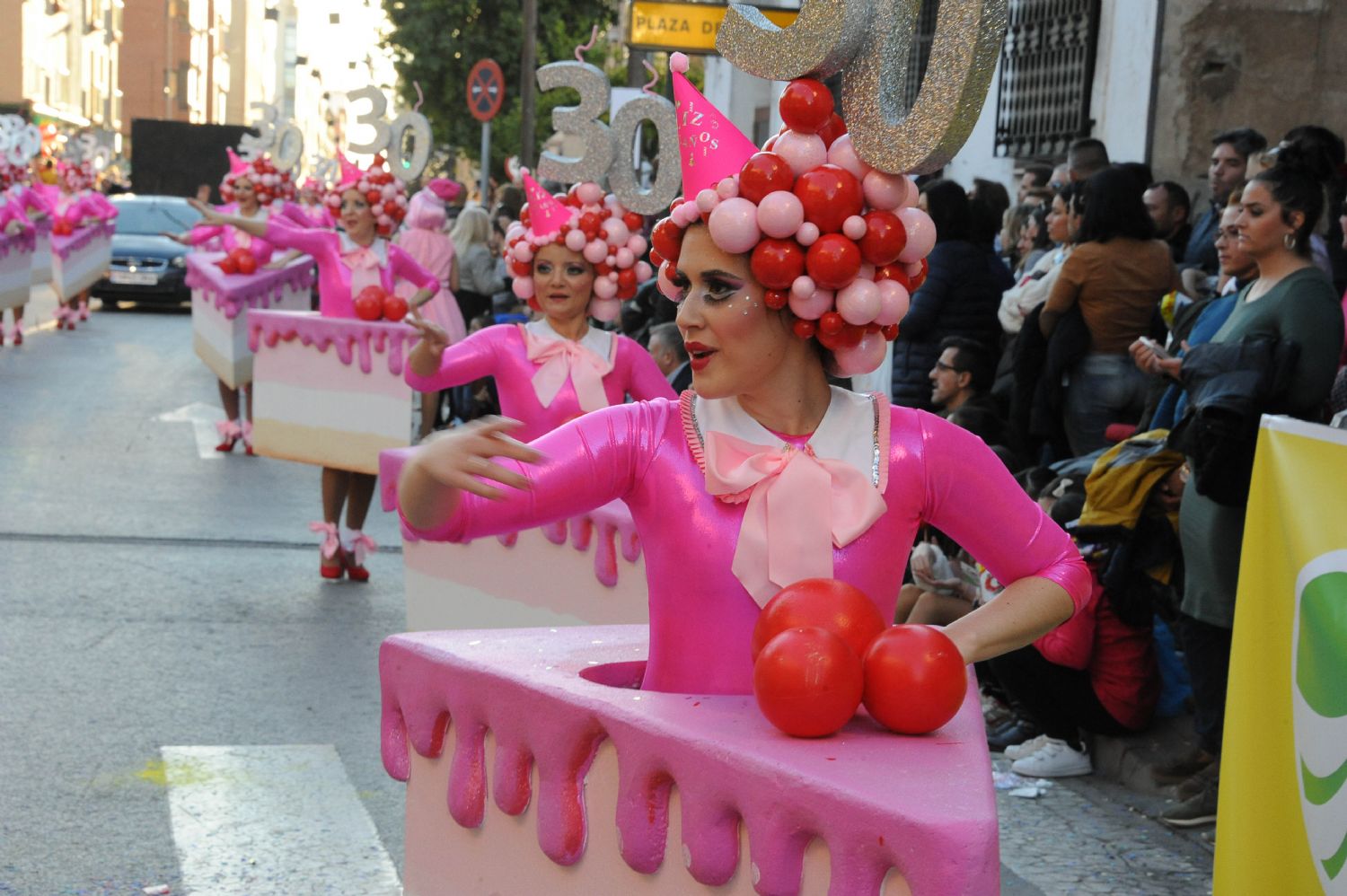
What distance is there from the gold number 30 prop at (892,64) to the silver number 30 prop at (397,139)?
7.66 m

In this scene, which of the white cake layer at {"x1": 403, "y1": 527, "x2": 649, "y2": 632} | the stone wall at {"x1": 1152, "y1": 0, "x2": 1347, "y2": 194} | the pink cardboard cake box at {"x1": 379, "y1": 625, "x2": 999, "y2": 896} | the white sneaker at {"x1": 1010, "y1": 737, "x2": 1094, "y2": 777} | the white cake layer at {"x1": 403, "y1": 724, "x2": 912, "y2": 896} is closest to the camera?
the pink cardboard cake box at {"x1": 379, "y1": 625, "x2": 999, "y2": 896}

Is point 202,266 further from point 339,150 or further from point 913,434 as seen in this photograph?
point 913,434

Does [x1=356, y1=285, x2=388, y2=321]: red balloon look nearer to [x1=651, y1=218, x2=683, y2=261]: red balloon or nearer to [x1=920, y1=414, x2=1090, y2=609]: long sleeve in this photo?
[x1=651, y1=218, x2=683, y2=261]: red balloon

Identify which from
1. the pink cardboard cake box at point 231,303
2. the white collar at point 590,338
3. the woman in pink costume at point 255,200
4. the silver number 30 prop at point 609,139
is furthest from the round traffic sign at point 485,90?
the white collar at point 590,338

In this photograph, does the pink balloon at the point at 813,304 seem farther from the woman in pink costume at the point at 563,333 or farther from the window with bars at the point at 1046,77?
the window with bars at the point at 1046,77

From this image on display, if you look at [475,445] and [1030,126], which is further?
[1030,126]

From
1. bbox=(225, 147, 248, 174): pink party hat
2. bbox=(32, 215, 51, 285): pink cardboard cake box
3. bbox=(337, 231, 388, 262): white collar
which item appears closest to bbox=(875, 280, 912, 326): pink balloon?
bbox=(337, 231, 388, 262): white collar

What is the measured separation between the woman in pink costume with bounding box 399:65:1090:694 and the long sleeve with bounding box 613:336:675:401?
3.01m

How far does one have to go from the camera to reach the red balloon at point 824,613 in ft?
8.80

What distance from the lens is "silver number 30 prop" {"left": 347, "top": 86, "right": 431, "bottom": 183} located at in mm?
10648

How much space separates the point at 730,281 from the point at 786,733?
85 cm

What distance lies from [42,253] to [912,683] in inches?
955

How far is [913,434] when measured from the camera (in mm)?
3059

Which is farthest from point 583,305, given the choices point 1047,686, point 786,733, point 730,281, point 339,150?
A: point 339,150
